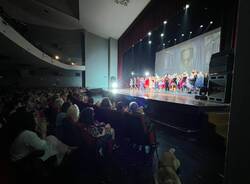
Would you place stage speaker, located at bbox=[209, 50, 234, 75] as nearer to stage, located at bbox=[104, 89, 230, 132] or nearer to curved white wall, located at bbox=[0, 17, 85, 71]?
stage, located at bbox=[104, 89, 230, 132]

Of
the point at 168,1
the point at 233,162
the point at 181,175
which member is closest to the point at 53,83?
the point at 168,1

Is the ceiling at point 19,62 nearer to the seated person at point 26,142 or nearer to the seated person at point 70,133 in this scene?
the seated person at point 26,142

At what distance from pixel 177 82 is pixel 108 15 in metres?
6.00

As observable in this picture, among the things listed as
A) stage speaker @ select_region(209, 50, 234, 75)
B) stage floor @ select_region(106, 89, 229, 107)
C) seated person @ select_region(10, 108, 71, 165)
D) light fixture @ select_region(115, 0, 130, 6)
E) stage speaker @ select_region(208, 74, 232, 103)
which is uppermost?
light fixture @ select_region(115, 0, 130, 6)

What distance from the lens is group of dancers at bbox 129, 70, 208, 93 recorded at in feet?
14.5

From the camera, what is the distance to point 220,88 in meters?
2.45

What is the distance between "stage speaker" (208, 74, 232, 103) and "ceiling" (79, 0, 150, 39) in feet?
18.1

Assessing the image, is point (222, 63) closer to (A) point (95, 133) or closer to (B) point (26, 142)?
(A) point (95, 133)

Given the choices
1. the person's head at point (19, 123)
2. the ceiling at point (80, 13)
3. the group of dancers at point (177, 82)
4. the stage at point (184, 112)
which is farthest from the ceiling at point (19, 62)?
the stage at point (184, 112)

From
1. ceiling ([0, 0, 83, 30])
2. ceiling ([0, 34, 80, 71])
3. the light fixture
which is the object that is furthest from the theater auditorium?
ceiling ([0, 0, 83, 30])

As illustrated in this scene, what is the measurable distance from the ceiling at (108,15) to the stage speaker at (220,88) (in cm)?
551

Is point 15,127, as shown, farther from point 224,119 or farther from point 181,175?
point 224,119

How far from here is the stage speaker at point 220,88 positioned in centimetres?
229

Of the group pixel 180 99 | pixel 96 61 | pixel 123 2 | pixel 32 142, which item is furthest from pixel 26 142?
pixel 96 61
